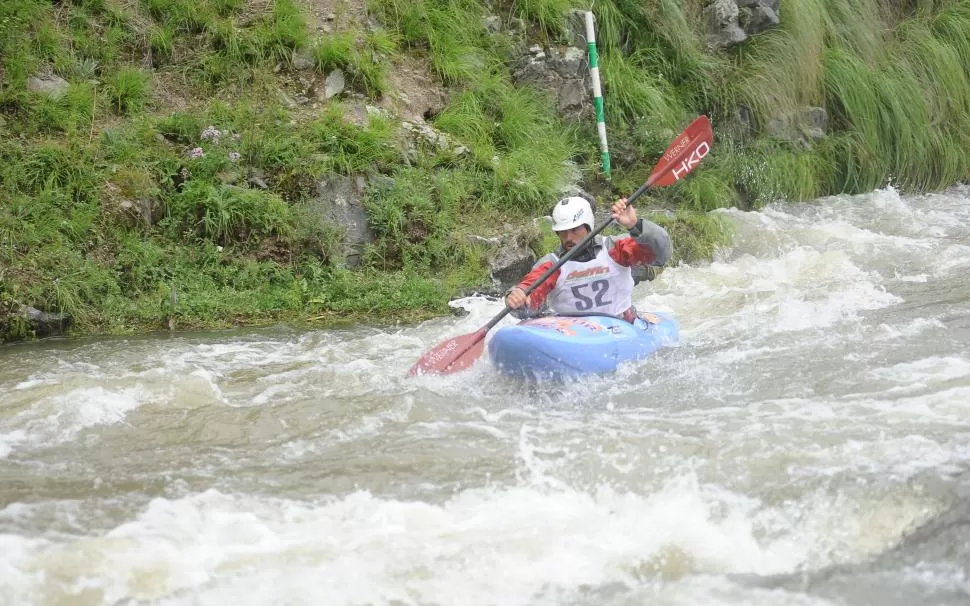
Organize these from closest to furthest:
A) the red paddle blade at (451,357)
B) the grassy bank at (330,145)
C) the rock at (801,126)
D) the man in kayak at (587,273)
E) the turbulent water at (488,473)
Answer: the turbulent water at (488,473) → the red paddle blade at (451,357) → the man in kayak at (587,273) → the grassy bank at (330,145) → the rock at (801,126)

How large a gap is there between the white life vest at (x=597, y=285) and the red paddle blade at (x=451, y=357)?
0.56 metres

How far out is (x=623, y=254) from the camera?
5.48 meters

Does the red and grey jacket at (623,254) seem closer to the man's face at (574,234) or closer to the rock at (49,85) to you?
the man's face at (574,234)

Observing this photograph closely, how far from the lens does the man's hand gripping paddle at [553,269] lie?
5.19 metres

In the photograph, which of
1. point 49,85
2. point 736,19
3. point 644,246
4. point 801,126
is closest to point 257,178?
point 49,85

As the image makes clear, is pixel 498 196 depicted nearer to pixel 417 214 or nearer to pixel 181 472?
pixel 417 214

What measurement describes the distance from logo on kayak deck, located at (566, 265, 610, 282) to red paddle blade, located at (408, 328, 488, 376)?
0.62 metres

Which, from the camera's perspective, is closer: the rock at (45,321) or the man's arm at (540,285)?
the man's arm at (540,285)

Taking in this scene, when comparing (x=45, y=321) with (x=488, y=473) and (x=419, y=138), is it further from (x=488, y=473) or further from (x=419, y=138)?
(x=488, y=473)

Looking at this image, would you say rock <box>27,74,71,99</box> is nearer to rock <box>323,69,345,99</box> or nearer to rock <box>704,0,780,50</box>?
rock <box>323,69,345,99</box>

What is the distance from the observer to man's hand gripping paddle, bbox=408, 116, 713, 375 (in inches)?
204

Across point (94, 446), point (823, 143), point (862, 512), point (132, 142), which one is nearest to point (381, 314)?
point (132, 142)

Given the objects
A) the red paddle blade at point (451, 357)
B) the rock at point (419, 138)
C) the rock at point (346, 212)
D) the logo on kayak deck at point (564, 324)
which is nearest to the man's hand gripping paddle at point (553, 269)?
the red paddle blade at point (451, 357)

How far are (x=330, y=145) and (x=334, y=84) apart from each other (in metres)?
0.82
